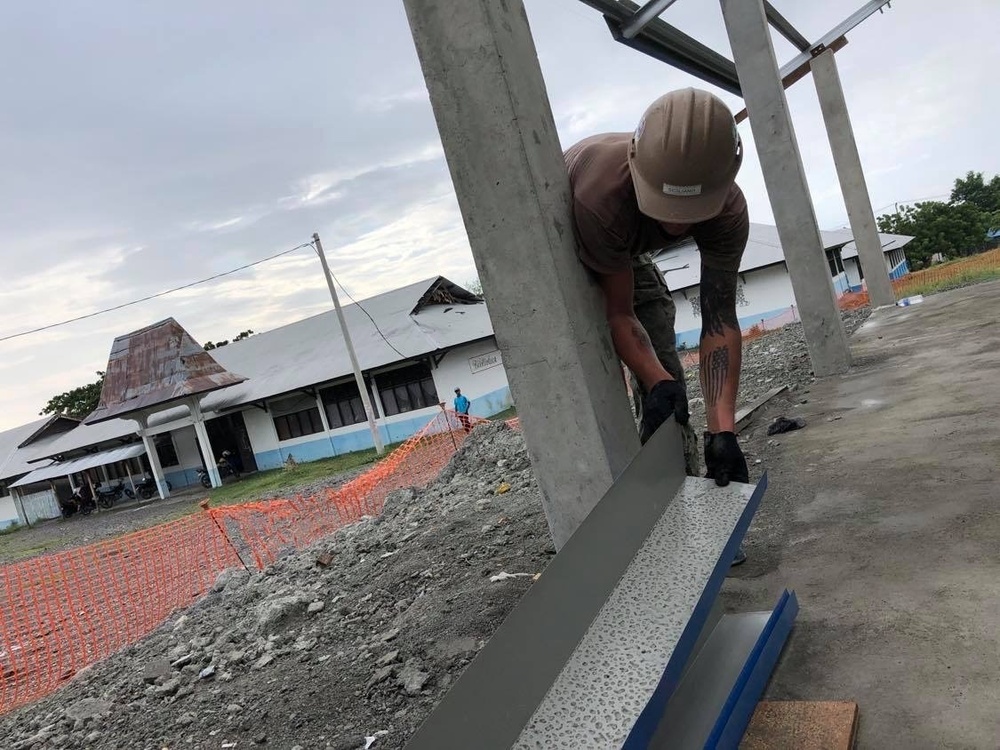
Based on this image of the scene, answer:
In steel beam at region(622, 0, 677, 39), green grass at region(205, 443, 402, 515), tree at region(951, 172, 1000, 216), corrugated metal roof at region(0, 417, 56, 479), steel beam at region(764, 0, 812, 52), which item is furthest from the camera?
tree at region(951, 172, 1000, 216)

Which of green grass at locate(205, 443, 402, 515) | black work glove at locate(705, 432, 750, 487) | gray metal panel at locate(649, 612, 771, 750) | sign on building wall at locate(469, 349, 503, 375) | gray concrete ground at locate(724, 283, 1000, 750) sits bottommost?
green grass at locate(205, 443, 402, 515)

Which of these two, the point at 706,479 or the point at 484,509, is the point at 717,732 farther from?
the point at 484,509

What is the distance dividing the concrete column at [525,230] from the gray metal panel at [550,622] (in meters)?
0.44

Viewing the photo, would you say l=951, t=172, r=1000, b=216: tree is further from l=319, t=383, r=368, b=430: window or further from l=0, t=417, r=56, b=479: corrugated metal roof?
l=0, t=417, r=56, b=479: corrugated metal roof

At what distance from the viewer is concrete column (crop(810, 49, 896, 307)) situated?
13758 mm

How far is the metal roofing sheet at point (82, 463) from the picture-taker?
2548 cm

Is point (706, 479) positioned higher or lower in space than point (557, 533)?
higher

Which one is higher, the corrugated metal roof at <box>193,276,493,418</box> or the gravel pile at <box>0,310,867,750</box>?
the corrugated metal roof at <box>193,276,493,418</box>

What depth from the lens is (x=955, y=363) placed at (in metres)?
Result: 6.22

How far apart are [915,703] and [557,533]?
4.20 feet

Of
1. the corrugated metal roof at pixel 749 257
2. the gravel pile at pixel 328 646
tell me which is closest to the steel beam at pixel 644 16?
the gravel pile at pixel 328 646

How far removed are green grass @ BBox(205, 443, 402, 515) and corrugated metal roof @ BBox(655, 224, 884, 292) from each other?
12107mm

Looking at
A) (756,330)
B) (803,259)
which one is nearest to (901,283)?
(756,330)

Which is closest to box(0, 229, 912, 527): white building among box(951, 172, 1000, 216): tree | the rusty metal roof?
the rusty metal roof
